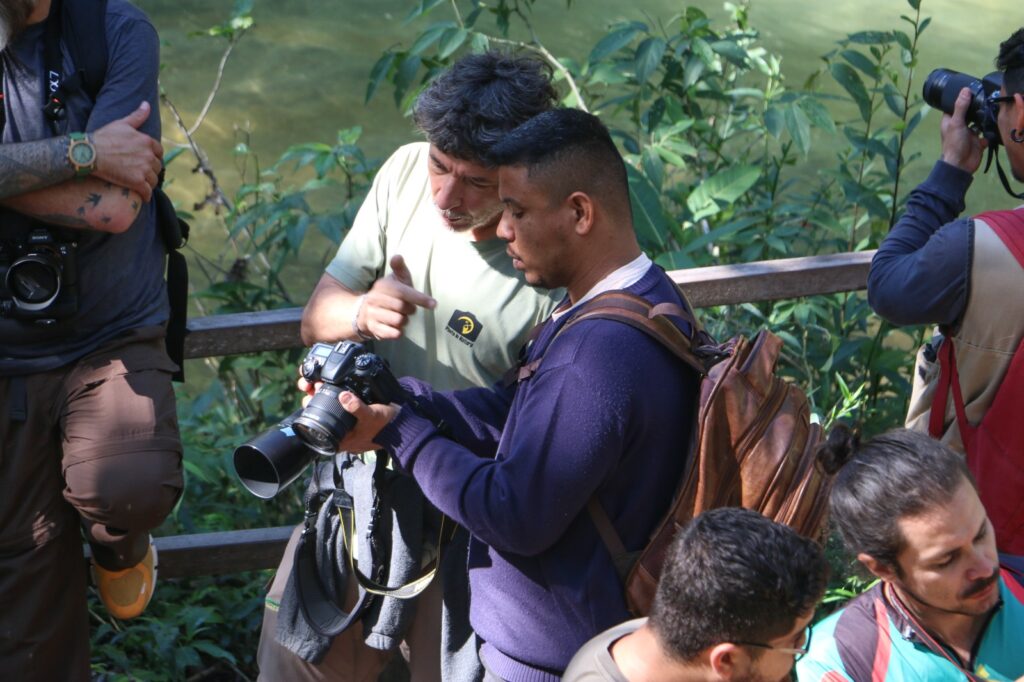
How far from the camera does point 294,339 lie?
9.41ft

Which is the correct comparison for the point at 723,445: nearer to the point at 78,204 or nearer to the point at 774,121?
the point at 78,204

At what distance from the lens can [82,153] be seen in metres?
2.43

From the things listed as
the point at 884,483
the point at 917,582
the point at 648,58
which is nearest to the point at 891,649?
the point at 917,582

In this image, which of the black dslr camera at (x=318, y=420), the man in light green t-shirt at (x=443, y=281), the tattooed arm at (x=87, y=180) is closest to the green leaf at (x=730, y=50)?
the man in light green t-shirt at (x=443, y=281)

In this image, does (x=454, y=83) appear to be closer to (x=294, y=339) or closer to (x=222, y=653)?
(x=294, y=339)

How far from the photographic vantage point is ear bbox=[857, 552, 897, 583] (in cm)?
201

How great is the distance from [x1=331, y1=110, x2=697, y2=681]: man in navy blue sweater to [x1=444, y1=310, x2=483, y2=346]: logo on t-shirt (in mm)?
261

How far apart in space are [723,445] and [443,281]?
670 mm

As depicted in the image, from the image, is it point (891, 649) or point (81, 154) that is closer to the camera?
point (891, 649)

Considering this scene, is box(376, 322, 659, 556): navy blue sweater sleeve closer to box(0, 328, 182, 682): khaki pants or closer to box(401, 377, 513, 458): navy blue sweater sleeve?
box(401, 377, 513, 458): navy blue sweater sleeve

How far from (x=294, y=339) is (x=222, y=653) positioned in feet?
2.60

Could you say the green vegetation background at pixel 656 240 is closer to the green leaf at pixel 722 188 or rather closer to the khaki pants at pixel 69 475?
the green leaf at pixel 722 188

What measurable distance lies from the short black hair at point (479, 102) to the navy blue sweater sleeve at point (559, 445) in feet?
1.71

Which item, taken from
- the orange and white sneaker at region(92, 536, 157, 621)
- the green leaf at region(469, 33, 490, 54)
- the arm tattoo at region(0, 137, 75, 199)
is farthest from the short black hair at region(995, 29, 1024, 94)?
the orange and white sneaker at region(92, 536, 157, 621)
